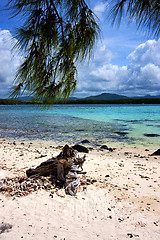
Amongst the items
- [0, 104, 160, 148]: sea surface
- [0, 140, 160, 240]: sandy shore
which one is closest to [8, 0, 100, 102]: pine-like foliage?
[0, 104, 160, 148]: sea surface

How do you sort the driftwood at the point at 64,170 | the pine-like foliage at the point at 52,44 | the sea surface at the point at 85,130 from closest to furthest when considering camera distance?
the pine-like foliage at the point at 52,44 < the driftwood at the point at 64,170 < the sea surface at the point at 85,130

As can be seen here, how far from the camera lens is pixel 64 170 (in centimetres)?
548

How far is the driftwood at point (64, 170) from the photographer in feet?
17.3

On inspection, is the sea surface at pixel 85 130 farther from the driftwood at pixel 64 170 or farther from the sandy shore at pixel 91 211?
the sandy shore at pixel 91 211

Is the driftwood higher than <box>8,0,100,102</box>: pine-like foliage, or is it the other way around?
<box>8,0,100,102</box>: pine-like foliage

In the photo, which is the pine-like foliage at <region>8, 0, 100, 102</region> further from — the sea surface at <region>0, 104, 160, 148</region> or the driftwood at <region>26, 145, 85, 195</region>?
the driftwood at <region>26, 145, 85, 195</region>

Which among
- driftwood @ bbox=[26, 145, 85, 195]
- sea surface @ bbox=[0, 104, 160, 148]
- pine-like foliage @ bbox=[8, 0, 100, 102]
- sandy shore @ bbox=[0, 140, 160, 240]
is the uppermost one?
pine-like foliage @ bbox=[8, 0, 100, 102]

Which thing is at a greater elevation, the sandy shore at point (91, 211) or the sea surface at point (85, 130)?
the sandy shore at point (91, 211)

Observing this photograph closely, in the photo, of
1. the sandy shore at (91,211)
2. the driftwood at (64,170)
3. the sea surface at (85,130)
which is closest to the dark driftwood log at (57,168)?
the driftwood at (64,170)

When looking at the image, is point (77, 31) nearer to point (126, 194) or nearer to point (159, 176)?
point (126, 194)

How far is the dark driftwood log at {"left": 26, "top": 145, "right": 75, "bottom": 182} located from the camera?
17.8 feet

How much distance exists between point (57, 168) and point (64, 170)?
228 millimetres

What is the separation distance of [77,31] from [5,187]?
14.0 ft

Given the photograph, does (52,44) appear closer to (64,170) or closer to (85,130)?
(64,170)
